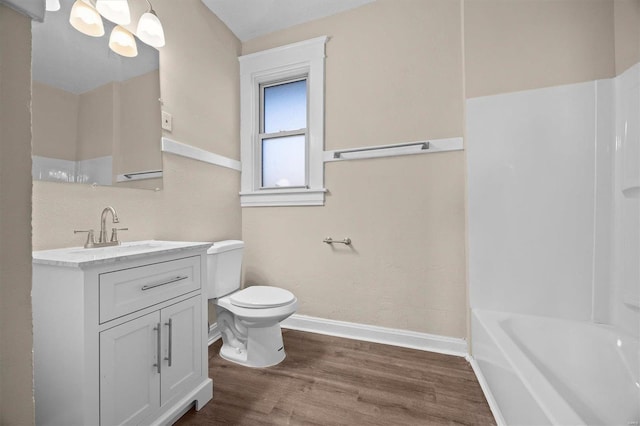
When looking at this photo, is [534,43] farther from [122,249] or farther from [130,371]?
[130,371]

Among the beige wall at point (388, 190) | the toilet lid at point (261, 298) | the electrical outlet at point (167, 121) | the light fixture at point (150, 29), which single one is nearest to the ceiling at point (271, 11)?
the beige wall at point (388, 190)

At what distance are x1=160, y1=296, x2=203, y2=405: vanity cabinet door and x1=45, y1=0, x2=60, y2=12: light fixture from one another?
1.43m

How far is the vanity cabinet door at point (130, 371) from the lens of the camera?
3.13ft

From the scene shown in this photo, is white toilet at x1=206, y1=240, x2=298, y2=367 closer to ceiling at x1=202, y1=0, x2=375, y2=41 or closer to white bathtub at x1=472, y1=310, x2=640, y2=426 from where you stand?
white bathtub at x1=472, y1=310, x2=640, y2=426

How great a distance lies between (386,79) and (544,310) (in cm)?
180

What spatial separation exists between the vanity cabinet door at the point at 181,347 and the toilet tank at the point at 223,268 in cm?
44

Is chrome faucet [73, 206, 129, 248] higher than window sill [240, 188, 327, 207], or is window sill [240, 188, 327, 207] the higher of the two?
window sill [240, 188, 327, 207]

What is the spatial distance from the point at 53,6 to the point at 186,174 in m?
0.97

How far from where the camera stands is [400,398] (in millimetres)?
1399

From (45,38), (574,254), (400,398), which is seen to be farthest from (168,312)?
(574,254)

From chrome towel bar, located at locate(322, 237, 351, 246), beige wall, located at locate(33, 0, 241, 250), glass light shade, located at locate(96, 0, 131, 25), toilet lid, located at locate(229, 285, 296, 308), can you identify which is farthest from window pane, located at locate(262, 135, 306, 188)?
glass light shade, located at locate(96, 0, 131, 25)

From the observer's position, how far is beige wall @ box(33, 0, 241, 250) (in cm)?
124

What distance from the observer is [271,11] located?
2.11 m

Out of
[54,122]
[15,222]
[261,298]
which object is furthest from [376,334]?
[54,122]
